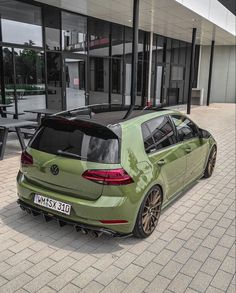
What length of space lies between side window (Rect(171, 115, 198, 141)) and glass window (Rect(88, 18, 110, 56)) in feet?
25.9

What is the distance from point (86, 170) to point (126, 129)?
25.0 inches

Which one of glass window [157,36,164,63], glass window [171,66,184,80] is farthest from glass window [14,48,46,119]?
glass window [171,66,184,80]

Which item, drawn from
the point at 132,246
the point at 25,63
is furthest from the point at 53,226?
the point at 25,63

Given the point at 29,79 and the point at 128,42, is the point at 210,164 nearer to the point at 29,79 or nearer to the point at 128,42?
the point at 29,79

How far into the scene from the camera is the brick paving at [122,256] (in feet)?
9.21

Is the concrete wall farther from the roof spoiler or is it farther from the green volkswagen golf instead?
the roof spoiler

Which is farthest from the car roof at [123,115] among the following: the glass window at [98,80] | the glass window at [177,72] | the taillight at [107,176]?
the glass window at [177,72]

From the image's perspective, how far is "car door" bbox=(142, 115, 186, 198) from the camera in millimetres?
3602

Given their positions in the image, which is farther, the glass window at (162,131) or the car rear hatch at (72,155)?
the glass window at (162,131)

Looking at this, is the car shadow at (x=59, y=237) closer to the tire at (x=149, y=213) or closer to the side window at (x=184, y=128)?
the tire at (x=149, y=213)

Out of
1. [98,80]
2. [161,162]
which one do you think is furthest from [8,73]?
[161,162]

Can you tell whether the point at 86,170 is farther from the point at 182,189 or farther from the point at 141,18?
the point at 141,18

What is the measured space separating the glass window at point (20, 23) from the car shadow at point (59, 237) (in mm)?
6545

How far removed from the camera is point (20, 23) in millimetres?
9203
